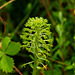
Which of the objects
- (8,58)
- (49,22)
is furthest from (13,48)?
(49,22)

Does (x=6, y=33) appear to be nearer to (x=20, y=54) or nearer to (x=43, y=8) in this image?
(x=20, y=54)

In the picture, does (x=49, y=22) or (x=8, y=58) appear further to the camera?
(x=49, y=22)

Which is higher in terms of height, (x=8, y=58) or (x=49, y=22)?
(x=49, y=22)

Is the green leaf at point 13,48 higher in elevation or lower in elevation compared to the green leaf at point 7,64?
higher

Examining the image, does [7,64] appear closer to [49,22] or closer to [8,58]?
[8,58]

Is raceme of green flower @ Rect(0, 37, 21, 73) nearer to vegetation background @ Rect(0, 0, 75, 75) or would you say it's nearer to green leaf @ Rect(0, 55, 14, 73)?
green leaf @ Rect(0, 55, 14, 73)

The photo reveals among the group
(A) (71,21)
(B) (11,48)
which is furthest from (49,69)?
(A) (71,21)

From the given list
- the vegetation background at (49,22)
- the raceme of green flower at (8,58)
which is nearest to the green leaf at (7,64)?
the raceme of green flower at (8,58)

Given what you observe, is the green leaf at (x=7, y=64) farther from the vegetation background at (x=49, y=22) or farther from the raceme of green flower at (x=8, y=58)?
the vegetation background at (x=49, y=22)

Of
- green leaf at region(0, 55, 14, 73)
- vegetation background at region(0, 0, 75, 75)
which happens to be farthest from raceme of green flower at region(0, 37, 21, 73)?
vegetation background at region(0, 0, 75, 75)
